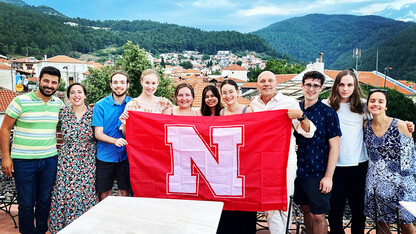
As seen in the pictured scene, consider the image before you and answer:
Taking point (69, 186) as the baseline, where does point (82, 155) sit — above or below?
above

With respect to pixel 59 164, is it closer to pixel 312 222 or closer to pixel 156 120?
pixel 156 120

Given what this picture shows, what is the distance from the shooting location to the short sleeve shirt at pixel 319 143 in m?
3.21

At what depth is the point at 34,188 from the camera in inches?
134

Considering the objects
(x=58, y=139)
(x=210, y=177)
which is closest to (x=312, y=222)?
(x=210, y=177)

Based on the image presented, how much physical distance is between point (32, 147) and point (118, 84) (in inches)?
47.8

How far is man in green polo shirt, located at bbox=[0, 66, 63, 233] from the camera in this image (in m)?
3.32

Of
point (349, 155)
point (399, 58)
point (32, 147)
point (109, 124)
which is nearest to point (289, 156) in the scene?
point (349, 155)

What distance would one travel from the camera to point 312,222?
330 cm

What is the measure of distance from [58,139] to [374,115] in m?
4.01

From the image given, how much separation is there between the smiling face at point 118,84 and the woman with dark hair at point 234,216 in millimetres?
1268

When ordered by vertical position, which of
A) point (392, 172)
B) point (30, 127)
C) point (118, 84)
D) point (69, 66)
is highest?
point (69, 66)

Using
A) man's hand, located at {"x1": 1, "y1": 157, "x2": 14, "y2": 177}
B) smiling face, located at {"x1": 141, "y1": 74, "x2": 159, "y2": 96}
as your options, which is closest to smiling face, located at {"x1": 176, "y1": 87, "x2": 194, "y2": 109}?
smiling face, located at {"x1": 141, "y1": 74, "x2": 159, "y2": 96}

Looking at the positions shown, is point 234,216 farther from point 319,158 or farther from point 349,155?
point 349,155

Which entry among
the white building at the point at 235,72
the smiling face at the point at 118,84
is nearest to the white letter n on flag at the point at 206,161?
the smiling face at the point at 118,84
